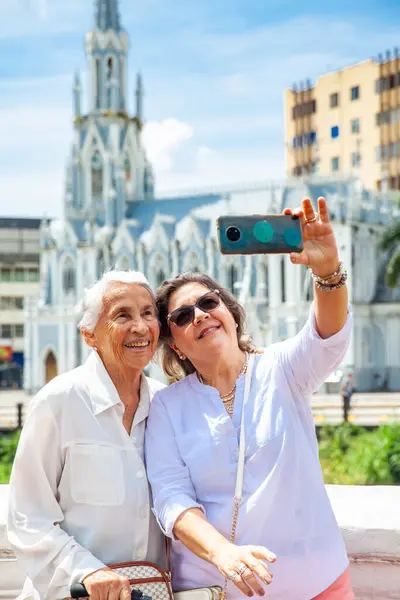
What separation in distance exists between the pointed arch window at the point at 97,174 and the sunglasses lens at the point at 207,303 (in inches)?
1666

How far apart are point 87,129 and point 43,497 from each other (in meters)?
43.7

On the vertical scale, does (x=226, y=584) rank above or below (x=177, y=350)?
below

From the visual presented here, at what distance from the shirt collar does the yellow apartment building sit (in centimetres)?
4623

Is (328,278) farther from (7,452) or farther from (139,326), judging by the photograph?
(7,452)

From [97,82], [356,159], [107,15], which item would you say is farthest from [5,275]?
[356,159]

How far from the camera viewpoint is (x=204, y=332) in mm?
2744

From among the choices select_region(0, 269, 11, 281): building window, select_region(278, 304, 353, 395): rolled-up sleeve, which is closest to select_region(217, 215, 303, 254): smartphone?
select_region(278, 304, 353, 395): rolled-up sleeve

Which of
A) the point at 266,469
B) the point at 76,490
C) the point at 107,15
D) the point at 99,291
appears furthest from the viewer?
the point at 107,15

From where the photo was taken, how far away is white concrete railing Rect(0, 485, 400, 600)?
2922 millimetres

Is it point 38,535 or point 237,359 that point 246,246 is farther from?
point 38,535

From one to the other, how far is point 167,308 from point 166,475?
63 centimetres

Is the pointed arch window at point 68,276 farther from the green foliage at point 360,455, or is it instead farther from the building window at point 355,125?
the green foliage at point 360,455

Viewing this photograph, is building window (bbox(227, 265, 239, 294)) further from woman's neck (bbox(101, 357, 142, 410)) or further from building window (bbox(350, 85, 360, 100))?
woman's neck (bbox(101, 357, 142, 410))

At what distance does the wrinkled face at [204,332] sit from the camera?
8.95 ft
